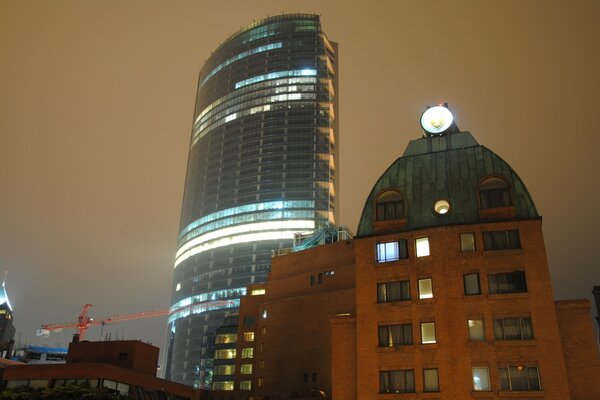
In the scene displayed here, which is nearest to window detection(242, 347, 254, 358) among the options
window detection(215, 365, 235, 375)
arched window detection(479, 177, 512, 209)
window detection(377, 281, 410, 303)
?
window detection(215, 365, 235, 375)

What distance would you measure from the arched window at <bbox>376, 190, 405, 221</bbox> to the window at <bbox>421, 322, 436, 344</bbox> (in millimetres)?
13591

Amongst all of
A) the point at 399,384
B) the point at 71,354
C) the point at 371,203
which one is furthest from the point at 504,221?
the point at 71,354

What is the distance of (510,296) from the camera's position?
5881 cm

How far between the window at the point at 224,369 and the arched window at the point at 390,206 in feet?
397

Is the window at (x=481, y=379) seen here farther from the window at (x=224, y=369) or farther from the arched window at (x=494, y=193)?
the window at (x=224, y=369)

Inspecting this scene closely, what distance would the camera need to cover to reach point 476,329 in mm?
58938

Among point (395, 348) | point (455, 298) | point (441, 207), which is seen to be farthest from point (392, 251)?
point (395, 348)

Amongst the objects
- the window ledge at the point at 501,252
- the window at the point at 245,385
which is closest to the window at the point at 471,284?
the window ledge at the point at 501,252

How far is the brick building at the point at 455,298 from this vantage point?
56625 millimetres

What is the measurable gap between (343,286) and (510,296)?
67080 millimetres

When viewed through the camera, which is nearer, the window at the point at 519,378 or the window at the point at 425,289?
the window at the point at 519,378

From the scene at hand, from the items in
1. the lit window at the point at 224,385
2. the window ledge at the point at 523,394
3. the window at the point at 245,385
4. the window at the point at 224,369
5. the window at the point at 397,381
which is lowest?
the window ledge at the point at 523,394

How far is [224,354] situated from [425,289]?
130 metres

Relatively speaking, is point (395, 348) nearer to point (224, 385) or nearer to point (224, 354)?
point (224, 385)
